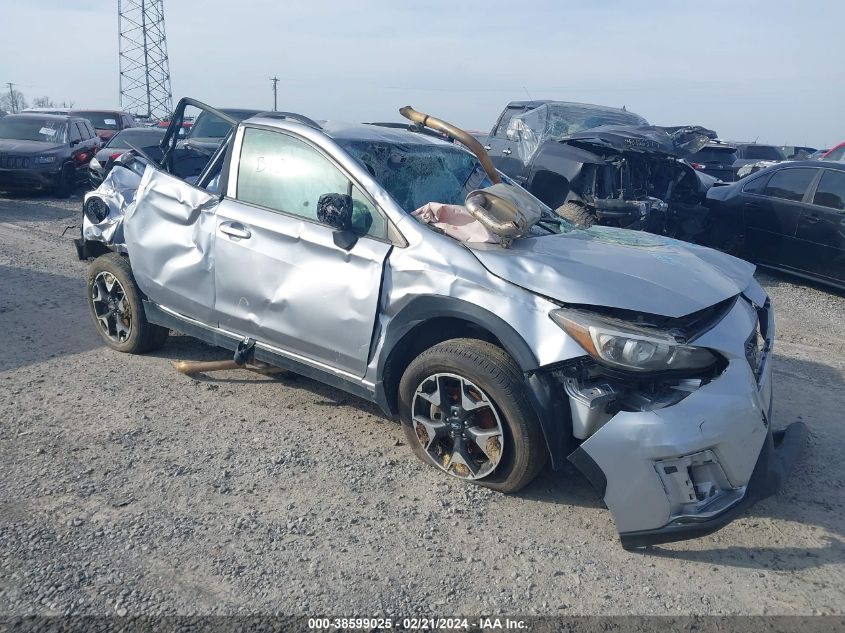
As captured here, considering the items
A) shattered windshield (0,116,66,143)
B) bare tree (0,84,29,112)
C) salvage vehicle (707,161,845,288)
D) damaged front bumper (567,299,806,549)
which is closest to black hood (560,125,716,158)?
salvage vehicle (707,161,845,288)

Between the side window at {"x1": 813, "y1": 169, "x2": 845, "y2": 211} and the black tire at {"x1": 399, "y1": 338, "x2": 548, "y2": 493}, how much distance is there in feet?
21.8

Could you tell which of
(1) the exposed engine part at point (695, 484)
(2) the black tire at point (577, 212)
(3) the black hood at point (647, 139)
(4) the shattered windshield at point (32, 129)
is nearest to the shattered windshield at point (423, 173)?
(1) the exposed engine part at point (695, 484)

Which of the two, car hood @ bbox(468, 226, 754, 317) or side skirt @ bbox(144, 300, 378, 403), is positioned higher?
car hood @ bbox(468, 226, 754, 317)

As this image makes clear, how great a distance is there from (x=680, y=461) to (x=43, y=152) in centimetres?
1433

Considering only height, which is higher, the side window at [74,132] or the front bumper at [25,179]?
the side window at [74,132]

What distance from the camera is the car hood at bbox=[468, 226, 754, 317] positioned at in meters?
3.21

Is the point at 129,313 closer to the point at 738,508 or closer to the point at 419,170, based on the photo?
the point at 419,170

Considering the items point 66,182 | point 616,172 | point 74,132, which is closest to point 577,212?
point 616,172

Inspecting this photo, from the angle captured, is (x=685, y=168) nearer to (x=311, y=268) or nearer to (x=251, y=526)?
(x=311, y=268)

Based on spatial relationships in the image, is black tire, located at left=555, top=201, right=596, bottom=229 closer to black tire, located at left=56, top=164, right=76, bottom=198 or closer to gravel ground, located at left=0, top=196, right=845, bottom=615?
gravel ground, located at left=0, top=196, right=845, bottom=615

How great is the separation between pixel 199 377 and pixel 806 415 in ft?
13.5

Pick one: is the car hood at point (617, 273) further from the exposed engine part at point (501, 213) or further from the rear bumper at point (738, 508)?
the rear bumper at point (738, 508)

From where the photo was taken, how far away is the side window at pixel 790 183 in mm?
8641

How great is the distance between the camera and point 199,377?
5.02 meters
